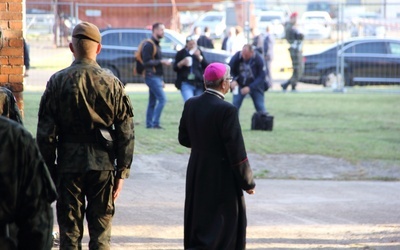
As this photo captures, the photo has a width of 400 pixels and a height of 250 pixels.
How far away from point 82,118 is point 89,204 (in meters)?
0.62

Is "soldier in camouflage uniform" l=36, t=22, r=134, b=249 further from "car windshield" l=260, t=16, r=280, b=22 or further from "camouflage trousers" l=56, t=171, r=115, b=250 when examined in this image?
"car windshield" l=260, t=16, r=280, b=22

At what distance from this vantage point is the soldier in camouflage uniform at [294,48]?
81.0 feet

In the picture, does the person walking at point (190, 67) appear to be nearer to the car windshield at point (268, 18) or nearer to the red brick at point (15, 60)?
the red brick at point (15, 60)

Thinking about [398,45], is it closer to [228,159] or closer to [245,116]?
[245,116]

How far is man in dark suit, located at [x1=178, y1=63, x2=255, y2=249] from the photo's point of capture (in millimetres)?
6441

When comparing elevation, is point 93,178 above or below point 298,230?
above

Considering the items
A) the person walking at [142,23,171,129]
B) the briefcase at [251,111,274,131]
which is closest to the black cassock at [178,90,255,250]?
the briefcase at [251,111,274,131]

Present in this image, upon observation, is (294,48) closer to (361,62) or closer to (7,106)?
(361,62)

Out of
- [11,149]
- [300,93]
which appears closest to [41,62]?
[300,93]

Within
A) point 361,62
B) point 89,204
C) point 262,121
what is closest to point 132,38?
point 361,62

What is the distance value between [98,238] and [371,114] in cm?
1514

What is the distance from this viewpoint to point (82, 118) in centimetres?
590

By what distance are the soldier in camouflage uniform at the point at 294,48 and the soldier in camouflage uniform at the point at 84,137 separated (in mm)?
18715

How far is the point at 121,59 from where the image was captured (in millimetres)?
23500
